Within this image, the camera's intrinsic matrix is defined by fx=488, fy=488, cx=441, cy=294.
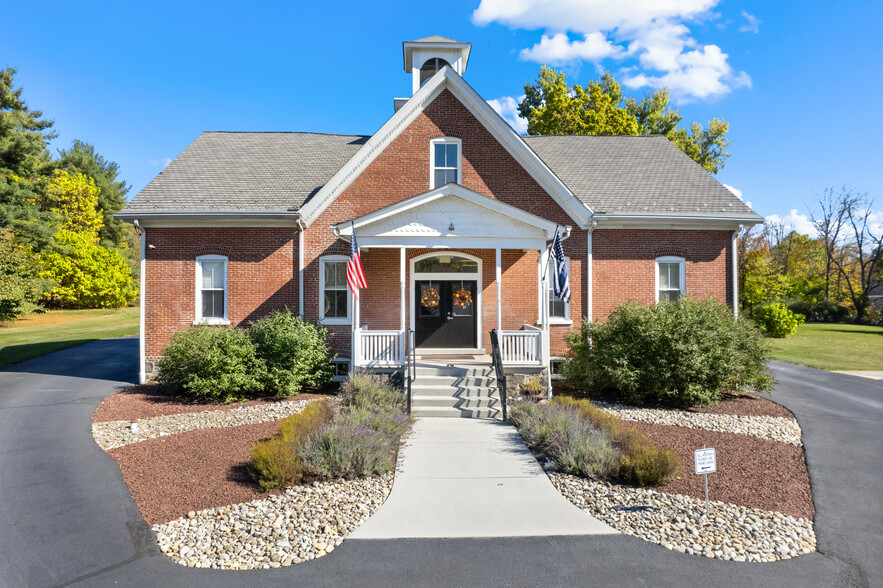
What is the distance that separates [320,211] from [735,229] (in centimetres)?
1226

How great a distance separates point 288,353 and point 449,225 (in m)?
5.16

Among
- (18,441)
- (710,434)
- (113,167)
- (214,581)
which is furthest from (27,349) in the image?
(113,167)

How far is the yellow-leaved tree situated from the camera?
37938 mm

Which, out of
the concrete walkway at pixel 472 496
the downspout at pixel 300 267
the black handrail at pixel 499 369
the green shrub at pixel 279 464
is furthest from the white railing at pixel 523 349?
the downspout at pixel 300 267

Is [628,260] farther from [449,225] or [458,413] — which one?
[458,413]

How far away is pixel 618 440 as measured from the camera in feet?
26.7

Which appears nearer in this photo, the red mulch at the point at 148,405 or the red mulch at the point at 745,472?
the red mulch at the point at 745,472

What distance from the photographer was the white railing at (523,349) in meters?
12.1

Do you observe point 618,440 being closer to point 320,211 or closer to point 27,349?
point 320,211

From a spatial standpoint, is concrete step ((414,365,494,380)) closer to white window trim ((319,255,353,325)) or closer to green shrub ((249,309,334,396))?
green shrub ((249,309,334,396))

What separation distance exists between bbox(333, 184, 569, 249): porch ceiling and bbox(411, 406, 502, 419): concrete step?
4116mm

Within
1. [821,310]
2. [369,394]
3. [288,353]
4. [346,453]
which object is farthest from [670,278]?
[821,310]

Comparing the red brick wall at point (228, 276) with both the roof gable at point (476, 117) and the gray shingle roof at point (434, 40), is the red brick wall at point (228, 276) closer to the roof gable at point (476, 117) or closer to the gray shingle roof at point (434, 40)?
the roof gable at point (476, 117)

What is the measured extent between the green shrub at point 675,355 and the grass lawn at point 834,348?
4032 mm
